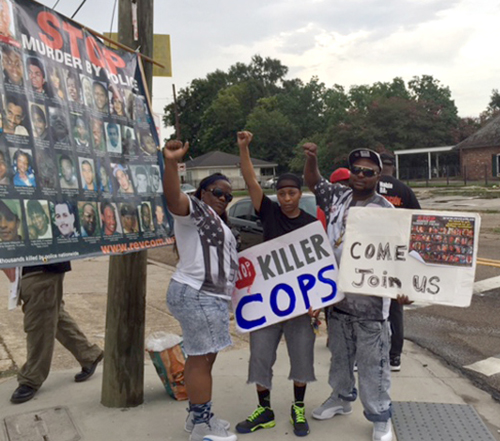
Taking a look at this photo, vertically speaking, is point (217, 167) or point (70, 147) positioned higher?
point (217, 167)

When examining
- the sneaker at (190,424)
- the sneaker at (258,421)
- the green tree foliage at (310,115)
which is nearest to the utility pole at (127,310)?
the sneaker at (190,424)

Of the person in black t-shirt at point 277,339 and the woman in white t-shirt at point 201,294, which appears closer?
the woman in white t-shirt at point 201,294

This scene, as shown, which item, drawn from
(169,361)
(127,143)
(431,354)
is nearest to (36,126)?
(127,143)

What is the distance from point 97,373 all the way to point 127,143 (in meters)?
2.23

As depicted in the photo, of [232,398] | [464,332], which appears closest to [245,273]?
[232,398]

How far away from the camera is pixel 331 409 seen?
3918 mm

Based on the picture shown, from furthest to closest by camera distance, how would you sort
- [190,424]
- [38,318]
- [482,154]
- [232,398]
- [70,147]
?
[482,154] → [232,398] → [38,318] → [190,424] → [70,147]

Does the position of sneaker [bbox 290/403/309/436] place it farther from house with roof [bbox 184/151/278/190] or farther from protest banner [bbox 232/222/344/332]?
house with roof [bbox 184/151/278/190]

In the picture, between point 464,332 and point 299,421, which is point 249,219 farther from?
point 299,421

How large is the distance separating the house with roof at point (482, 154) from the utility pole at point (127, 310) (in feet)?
128

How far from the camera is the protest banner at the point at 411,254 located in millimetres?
3320

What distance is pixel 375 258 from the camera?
348cm

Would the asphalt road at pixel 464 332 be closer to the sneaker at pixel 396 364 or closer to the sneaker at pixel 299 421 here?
the sneaker at pixel 396 364

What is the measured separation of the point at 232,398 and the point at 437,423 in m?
1.50
